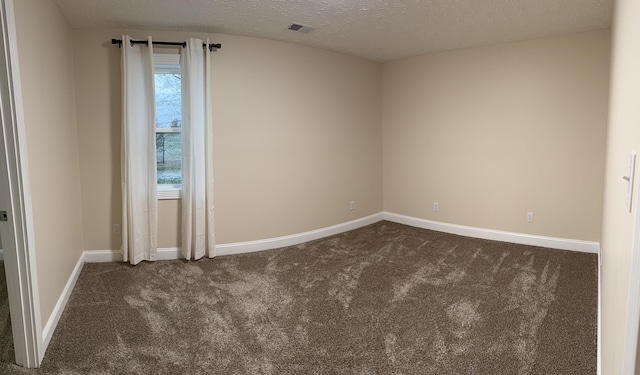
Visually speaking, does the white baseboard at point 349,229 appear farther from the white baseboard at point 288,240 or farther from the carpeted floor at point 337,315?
the carpeted floor at point 337,315

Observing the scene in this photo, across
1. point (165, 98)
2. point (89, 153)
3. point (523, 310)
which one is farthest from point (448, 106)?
point (89, 153)

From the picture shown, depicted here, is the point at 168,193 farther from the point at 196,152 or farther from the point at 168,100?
the point at 168,100

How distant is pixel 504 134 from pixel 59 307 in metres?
4.79

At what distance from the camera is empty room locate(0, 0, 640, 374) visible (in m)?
2.47

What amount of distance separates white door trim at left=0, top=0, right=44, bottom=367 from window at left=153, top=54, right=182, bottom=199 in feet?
6.67

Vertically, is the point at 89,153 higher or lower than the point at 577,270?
higher

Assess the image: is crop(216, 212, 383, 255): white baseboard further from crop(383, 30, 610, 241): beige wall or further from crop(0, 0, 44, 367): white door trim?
crop(0, 0, 44, 367): white door trim

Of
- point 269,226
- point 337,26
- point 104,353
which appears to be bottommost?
point 104,353

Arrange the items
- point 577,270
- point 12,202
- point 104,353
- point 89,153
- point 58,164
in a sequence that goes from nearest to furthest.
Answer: point 12,202, point 104,353, point 58,164, point 577,270, point 89,153

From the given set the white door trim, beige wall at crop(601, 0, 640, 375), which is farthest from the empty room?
beige wall at crop(601, 0, 640, 375)

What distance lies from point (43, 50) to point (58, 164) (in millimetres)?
872

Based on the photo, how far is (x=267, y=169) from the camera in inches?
186

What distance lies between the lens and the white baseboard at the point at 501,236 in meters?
4.48

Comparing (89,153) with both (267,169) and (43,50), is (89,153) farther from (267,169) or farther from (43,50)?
(267,169)
